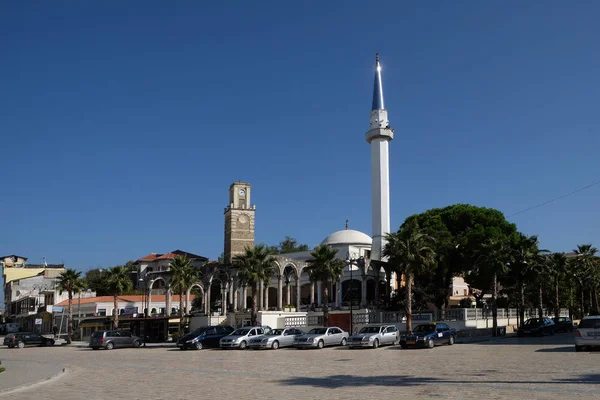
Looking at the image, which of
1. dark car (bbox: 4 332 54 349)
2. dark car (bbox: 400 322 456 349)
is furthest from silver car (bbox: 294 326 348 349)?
dark car (bbox: 4 332 54 349)

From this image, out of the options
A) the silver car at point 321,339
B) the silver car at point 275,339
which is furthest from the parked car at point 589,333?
the silver car at point 275,339

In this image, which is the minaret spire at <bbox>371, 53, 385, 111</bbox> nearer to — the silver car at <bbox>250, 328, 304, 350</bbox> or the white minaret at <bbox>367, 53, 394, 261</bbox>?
the white minaret at <bbox>367, 53, 394, 261</bbox>

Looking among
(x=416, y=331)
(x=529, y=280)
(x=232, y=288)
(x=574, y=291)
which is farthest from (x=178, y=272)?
(x=574, y=291)

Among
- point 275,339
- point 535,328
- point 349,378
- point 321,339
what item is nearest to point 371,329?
point 321,339

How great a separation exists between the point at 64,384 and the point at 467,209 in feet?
164

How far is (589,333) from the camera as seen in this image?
24.9 meters

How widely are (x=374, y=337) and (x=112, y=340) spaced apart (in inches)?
746

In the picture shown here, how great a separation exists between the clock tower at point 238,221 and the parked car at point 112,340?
89.5ft

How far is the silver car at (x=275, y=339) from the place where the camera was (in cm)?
3456

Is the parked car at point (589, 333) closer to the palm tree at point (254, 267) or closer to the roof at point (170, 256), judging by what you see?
the palm tree at point (254, 267)

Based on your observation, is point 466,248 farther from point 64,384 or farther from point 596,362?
point 64,384

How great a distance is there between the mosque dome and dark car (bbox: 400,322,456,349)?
136 feet

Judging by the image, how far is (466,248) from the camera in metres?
55.6

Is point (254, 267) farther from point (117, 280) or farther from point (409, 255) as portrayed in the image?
point (117, 280)
